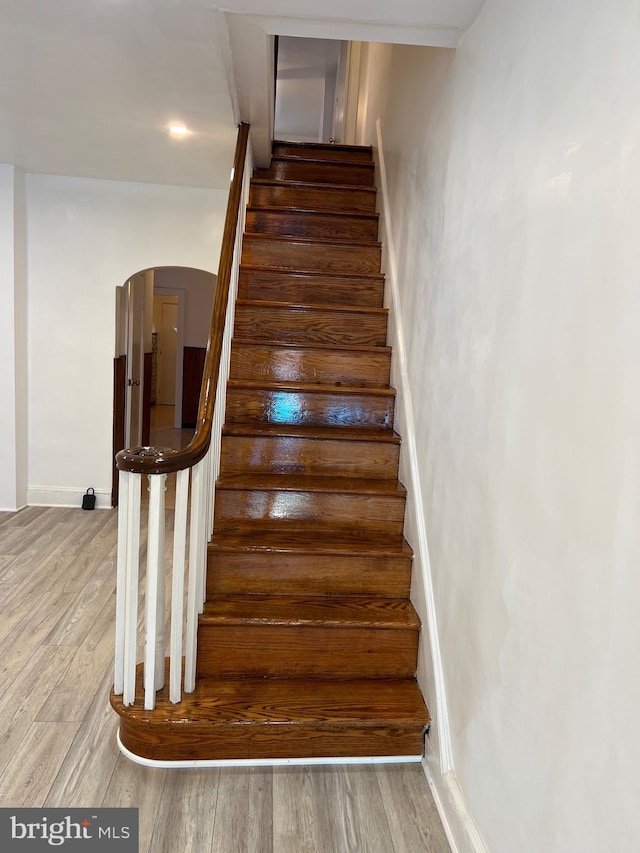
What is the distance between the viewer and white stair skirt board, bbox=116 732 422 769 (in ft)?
6.44

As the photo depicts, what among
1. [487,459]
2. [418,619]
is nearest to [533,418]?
[487,459]

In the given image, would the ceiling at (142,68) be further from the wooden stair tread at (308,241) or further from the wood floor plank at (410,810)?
the wood floor plank at (410,810)

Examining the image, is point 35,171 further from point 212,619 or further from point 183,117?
point 212,619

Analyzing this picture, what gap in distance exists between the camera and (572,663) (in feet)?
3.75

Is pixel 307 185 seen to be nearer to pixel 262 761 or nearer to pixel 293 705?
pixel 293 705

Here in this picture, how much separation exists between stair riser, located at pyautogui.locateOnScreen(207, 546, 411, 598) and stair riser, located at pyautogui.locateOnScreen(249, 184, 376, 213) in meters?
2.48

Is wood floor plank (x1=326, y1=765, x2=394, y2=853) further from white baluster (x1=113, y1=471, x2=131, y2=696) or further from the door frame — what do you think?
the door frame

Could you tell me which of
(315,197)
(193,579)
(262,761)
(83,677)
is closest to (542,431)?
(193,579)

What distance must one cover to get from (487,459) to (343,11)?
61.7 inches

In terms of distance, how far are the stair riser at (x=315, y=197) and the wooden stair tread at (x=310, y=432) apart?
175 cm

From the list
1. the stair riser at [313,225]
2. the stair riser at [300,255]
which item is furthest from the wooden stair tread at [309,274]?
the stair riser at [313,225]

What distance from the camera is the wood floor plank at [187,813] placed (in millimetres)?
1665

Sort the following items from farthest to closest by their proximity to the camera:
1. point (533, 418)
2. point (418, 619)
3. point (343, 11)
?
1. point (418, 619)
2. point (343, 11)
3. point (533, 418)

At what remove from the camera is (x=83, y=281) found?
4.53 m
